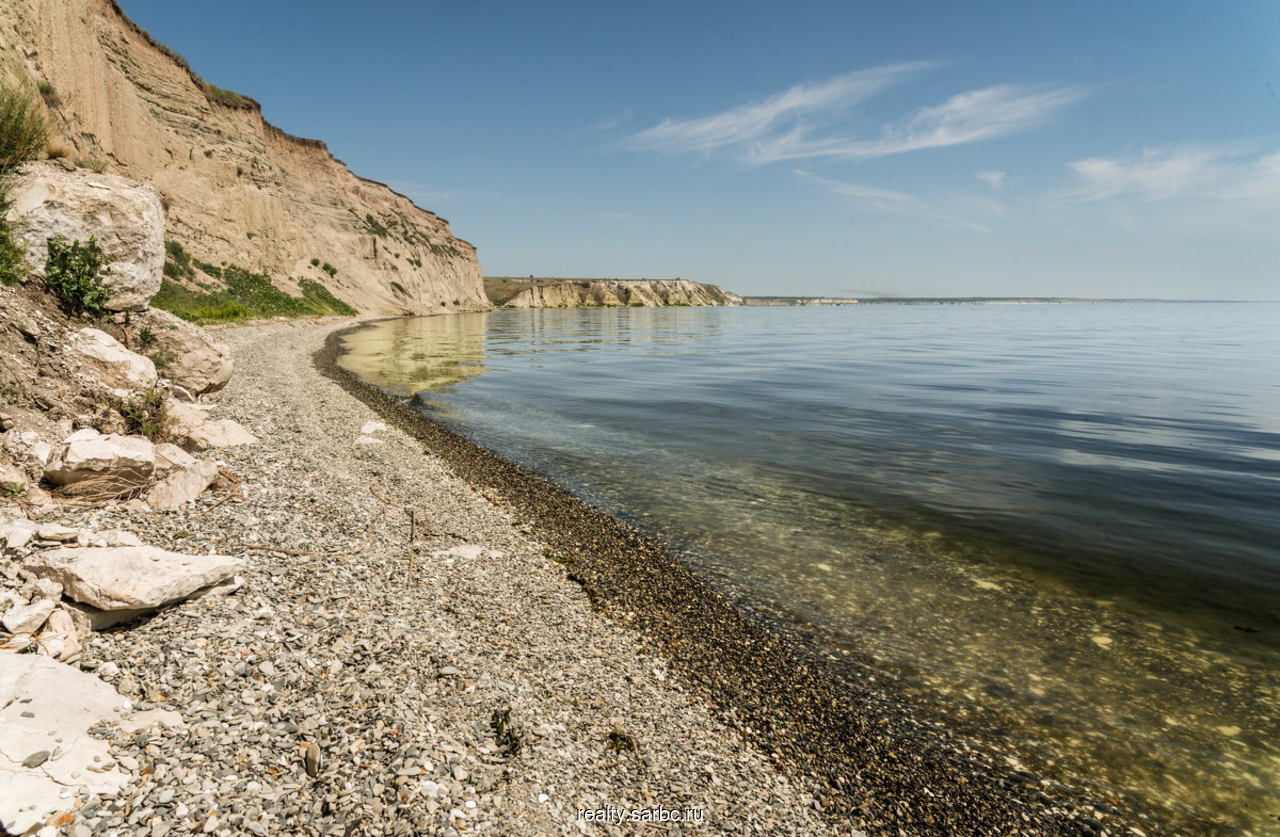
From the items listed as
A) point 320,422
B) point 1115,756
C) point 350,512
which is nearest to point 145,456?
point 350,512

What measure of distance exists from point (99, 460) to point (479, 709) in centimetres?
593

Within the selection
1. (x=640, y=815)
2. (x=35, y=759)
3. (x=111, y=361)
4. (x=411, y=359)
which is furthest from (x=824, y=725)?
(x=411, y=359)

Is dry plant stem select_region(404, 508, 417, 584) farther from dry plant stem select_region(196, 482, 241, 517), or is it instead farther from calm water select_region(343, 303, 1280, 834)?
calm water select_region(343, 303, 1280, 834)

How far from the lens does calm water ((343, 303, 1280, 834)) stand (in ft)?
20.1

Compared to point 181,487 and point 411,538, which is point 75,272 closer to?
point 181,487

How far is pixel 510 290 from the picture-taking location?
164625 mm

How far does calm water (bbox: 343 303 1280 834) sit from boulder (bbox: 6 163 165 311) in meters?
8.55

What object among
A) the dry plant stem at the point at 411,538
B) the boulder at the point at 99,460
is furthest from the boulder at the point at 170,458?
the dry plant stem at the point at 411,538

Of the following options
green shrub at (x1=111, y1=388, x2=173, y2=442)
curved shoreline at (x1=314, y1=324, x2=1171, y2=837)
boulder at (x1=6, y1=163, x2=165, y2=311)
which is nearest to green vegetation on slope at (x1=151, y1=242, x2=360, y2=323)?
boulder at (x1=6, y1=163, x2=165, y2=311)

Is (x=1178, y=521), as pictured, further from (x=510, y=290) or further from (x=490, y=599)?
(x=510, y=290)

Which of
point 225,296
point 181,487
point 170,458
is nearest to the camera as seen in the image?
point 181,487

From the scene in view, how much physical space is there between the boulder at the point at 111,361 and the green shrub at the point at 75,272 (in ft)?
4.11

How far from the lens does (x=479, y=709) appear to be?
198 inches

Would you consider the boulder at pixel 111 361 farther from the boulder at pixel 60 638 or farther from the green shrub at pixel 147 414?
the boulder at pixel 60 638
